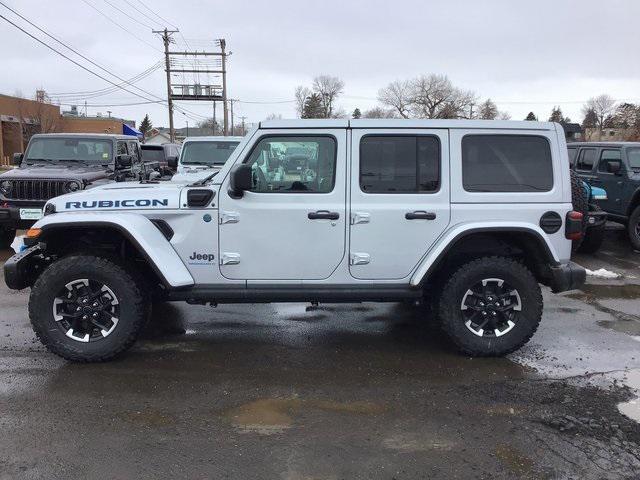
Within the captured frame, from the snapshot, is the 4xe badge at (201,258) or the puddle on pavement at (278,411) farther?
the 4xe badge at (201,258)

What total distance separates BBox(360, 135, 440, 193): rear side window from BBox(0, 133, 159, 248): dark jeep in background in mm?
4203

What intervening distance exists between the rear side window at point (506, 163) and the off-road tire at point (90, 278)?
2868 mm

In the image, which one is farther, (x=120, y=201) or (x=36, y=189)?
(x=36, y=189)

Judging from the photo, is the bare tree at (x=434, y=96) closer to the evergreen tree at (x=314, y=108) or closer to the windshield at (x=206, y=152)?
the evergreen tree at (x=314, y=108)

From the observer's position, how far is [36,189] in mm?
8500

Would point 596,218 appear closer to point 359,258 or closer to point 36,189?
point 359,258

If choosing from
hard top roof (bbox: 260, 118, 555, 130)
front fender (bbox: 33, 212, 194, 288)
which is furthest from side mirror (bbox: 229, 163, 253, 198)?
front fender (bbox: 33, 212, 194, 288)

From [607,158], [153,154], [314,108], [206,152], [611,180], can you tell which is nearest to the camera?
[611,180]

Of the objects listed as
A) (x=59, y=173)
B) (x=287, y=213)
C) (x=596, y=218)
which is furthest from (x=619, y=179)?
(x=59, y=173)

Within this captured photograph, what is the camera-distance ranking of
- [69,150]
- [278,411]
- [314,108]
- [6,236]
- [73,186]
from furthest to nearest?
[314,108], [69,150], [6,236], [73,186], [278,411]

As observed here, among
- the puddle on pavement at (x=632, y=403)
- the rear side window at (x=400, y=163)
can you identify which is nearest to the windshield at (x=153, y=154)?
the rear side window at (x=400, y=163)

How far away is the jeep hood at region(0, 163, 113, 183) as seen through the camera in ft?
27.9

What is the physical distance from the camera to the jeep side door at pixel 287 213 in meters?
4.43

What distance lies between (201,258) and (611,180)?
28.7 feet
